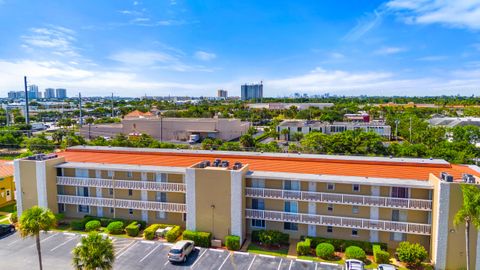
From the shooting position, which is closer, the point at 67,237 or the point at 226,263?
the point at 226,263

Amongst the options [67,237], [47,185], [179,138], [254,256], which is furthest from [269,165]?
[179,138]

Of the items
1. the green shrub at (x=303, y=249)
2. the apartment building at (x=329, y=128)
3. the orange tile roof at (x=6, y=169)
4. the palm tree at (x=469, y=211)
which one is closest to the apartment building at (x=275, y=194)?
the palm tree at (x=469, y=211)

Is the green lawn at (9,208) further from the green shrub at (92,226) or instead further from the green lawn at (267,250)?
the green lawn at (267,250)

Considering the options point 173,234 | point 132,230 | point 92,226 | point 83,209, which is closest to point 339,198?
point 173,234

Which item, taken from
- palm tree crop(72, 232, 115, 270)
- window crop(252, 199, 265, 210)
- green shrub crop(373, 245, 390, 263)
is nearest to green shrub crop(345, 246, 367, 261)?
green shrub crop(373, 245, 390, 263)

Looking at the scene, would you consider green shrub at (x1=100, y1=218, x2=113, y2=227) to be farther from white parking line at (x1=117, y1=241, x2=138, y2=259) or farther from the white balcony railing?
white parking line at (x1=117, y1=241, x2=138, y2=259)

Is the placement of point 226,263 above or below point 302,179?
below

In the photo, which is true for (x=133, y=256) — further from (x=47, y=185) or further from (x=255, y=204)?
(x=47, y=185)
